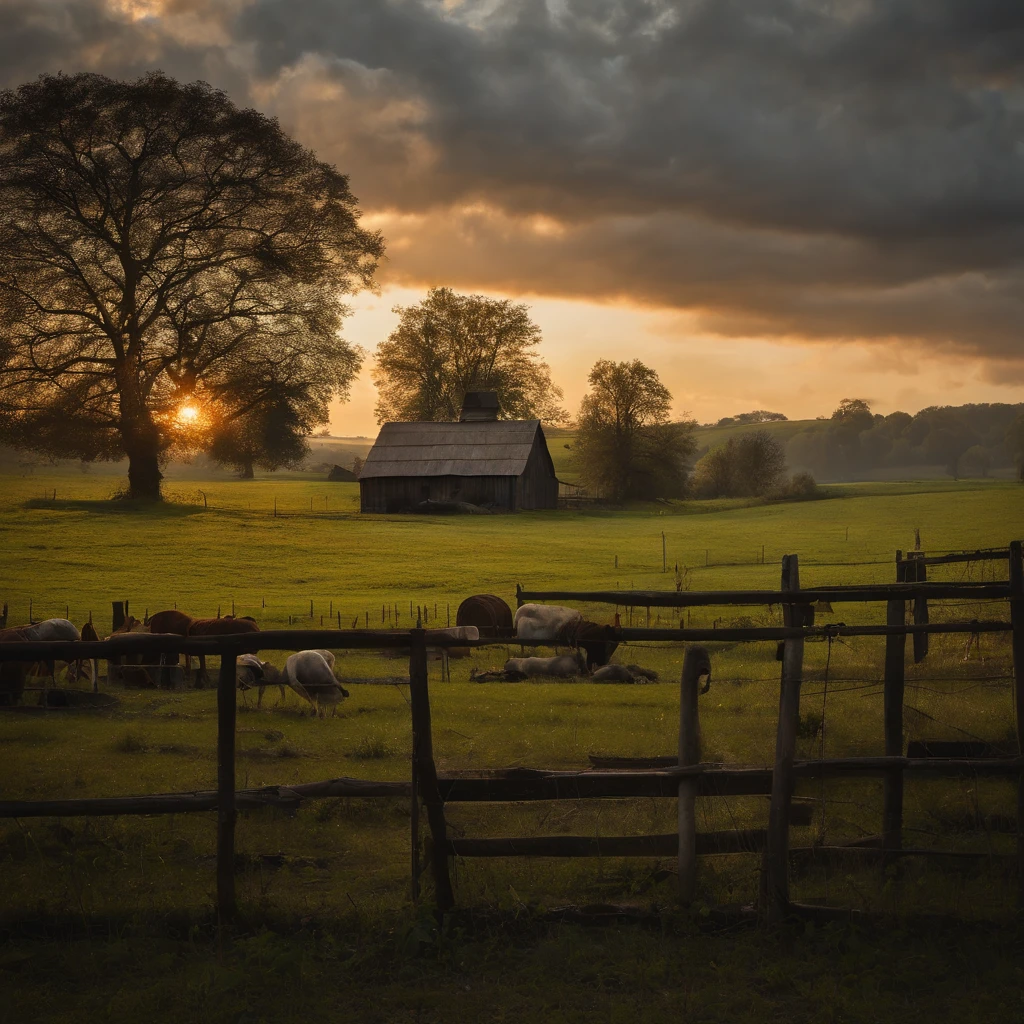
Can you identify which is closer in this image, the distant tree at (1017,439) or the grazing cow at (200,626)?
the grazing cow at (200,626)

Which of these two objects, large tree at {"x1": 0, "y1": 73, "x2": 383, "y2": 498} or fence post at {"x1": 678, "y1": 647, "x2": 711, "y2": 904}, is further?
large tree at {"x1": 0, "y1": 73, "x2": 383, "y2": 498}

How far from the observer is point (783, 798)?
24.2ft

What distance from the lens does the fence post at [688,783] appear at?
7562 mm

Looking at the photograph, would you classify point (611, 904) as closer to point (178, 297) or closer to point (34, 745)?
point (34, 745)

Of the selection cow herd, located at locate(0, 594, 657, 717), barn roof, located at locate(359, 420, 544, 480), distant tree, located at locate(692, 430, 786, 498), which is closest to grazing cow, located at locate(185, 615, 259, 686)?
cow herd, located at locate(0, 594, 657, 717)

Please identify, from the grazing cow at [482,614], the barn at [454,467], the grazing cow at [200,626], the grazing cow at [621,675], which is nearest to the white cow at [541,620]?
the grazing cow at [482,614]

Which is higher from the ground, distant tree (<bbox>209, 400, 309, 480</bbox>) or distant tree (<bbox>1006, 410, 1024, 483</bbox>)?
distant tree (<bbox>1006, 410, 1024, 483</bbox>)

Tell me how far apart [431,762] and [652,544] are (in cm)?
4435

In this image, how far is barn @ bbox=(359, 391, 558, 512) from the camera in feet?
220

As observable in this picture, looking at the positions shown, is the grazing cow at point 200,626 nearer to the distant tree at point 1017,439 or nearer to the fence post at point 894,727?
the fence post at point 894,727

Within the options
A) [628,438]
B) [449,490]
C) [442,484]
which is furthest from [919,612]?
[628,438]

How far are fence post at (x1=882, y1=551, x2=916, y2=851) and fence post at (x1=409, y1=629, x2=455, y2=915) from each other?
132 inches

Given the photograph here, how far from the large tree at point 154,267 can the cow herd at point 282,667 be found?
33.6 meters

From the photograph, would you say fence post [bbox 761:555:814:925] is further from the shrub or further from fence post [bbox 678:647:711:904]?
the shrub
